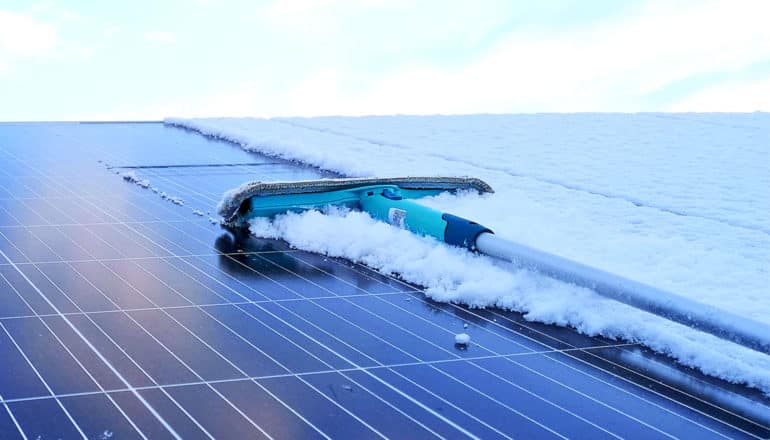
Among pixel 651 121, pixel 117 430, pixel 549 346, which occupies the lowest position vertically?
pixel 117 430

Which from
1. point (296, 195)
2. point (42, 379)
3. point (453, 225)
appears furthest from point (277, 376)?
point (296, 195)

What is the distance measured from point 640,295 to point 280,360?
3.15 ft

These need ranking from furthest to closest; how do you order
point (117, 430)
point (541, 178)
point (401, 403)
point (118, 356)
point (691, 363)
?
point (541, 178) < point (691, 363) < point (118, 356) < point (401, 403) < point (117, 430)

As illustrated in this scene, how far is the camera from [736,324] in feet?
6.89

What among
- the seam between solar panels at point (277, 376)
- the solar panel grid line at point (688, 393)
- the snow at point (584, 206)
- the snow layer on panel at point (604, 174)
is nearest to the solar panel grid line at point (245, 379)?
the seam between solar panels at point (277, 376)

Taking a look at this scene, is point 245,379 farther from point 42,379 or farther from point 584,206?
point 584,206

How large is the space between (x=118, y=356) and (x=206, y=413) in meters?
0.40

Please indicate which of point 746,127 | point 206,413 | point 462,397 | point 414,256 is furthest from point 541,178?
point 206,413

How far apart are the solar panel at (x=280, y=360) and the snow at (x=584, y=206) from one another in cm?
10

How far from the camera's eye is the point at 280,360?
2.08m

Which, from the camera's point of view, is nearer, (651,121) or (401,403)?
(401,403)

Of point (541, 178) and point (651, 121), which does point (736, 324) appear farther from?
point (651, 121)

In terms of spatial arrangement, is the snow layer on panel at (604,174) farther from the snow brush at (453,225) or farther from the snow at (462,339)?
the snow at (462,339)

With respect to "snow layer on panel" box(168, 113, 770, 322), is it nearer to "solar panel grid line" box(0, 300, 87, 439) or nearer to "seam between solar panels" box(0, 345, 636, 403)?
"seam between solar panels" box(0, 345, 636, 403)
